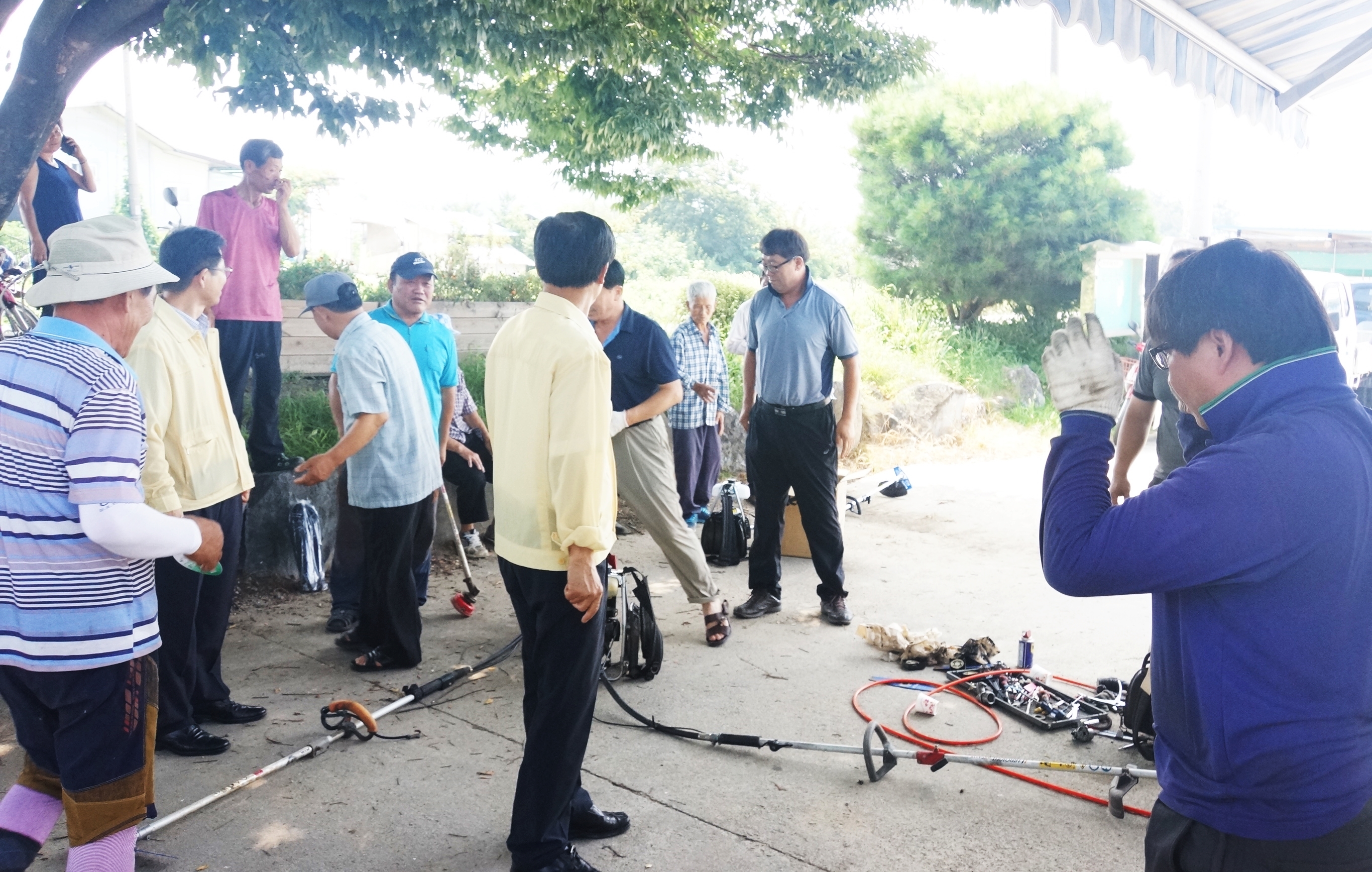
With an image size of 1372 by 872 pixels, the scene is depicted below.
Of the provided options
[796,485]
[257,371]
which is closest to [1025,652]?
[796,485]

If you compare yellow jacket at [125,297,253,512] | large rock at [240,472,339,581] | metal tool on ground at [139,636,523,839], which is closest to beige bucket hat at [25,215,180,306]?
yellow jacket at [125,297,253,512]

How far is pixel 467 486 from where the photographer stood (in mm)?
6594

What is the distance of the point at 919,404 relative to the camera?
42.3 feet

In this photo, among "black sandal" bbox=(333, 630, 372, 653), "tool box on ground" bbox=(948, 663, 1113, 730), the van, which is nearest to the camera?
"tool box on ground" bbox=(948, 663, 1113, 730)

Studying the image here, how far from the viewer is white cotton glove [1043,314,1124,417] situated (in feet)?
5.84

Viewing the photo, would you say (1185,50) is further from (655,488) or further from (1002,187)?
(1002,187)

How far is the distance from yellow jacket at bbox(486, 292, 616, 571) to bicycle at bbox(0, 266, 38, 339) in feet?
12.8

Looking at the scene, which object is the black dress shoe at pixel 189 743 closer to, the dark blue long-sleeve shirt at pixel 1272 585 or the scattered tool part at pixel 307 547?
the scattered tool part at pixel 307 547

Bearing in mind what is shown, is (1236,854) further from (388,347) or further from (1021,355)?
(1021,355)

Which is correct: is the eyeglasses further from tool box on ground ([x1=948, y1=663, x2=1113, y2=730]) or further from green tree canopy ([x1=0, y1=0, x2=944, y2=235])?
green tree canopy ([x1=0, y1=0, x2=944, y2=235])

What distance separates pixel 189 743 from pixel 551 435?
7.43 ft

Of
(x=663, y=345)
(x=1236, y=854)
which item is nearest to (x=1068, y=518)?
(x=1236, y=854)

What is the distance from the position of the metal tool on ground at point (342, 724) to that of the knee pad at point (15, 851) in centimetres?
58

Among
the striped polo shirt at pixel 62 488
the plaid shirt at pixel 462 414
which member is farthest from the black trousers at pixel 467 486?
the striped polo shirt at pixel 62 488
